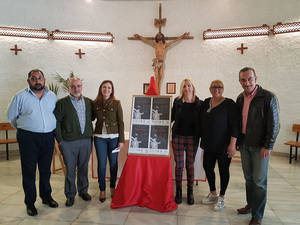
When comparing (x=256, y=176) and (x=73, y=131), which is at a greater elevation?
(x=73, y=131)

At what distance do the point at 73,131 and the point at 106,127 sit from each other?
377 mm

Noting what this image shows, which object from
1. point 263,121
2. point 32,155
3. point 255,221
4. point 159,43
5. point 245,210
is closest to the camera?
point 263,121

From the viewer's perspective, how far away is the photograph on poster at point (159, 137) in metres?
2.58

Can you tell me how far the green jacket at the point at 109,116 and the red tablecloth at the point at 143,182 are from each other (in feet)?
1.31

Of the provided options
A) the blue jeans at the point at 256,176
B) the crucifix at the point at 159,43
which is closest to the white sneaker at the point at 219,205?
the blue jeans at the point at 256,176

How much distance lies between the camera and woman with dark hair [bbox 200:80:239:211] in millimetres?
2289

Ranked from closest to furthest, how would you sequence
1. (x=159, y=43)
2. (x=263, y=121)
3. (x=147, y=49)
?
(x=263, y=121) → (x=159, y=43) → (x=147, y=49)

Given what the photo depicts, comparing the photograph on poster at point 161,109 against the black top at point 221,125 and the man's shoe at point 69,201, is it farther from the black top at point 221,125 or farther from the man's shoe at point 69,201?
the man's shoe at point 69,201

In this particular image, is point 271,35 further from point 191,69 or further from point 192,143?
point 192,143

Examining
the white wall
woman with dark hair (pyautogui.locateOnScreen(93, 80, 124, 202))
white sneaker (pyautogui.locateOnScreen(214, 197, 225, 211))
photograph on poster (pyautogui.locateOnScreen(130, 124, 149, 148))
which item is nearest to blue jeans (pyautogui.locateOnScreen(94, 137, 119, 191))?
woman with dark hair (pyautogui.locateOnScreen(93, 80, 124, 202))

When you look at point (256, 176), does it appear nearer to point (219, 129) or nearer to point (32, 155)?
point (219, 129)

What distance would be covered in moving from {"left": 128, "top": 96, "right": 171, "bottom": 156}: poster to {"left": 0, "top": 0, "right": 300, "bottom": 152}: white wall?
9.60ft

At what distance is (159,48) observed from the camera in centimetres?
523

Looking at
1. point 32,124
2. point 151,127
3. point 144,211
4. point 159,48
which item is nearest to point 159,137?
point 151,127
